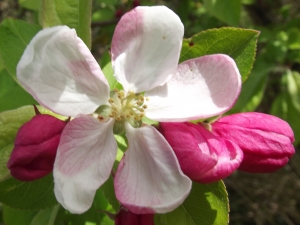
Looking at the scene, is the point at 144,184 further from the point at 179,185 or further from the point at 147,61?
the point at 147,61

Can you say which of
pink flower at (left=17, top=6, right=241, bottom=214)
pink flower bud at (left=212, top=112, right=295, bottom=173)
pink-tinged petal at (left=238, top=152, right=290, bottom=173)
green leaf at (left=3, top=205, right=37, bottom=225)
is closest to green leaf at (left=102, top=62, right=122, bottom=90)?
pink flower at (left=17, top=6, right=241, bottom=214)

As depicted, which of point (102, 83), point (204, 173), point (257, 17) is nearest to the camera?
point (204, 173)

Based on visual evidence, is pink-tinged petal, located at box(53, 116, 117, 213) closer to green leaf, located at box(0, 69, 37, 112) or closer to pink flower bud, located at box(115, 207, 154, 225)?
pink flower bud, located at box(115, 207, 154, 225)

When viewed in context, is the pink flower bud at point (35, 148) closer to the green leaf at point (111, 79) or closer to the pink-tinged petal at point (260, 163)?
the green leaf at point (111, 79)

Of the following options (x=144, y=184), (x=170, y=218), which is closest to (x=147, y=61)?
(x=144, y=184)

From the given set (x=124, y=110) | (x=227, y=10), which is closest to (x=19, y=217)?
(x=124, y=110)

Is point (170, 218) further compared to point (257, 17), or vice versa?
point (257, 17)

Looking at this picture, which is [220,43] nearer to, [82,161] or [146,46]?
[146,46]
